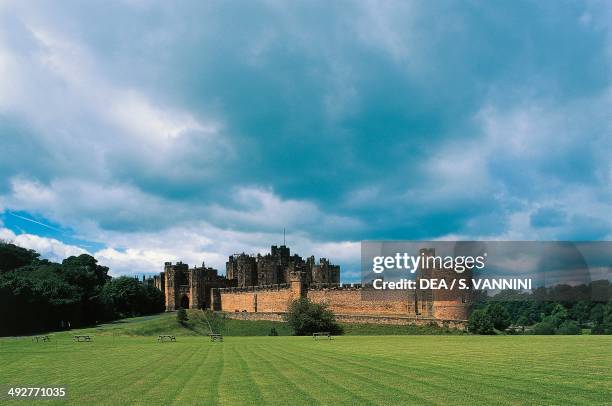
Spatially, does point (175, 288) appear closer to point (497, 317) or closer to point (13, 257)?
point (13, 257)

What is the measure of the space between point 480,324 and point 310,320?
14.3 meters

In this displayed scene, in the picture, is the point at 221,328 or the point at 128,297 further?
the point at 128,297

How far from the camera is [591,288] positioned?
76.4 metres

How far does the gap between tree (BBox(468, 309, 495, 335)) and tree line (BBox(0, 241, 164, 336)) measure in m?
37.2

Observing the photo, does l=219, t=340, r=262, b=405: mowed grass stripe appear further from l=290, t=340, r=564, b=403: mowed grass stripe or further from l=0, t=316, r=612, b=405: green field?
l=290, t=340, r=564, b=403: mowed grass stripe

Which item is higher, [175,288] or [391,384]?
[175,288]

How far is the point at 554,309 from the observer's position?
233ft

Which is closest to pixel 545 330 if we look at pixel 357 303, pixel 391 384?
pixel 357 303

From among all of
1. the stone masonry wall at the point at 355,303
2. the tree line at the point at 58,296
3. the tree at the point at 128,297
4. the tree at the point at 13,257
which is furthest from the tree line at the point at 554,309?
the tree at the point at 13,257

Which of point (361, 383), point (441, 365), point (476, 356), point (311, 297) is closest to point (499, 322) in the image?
point (311, 297)

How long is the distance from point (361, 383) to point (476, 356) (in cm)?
827

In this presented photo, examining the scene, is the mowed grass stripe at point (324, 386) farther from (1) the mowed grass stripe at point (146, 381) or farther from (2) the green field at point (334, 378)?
(1) the mowed grass stripe at point (146, 381)

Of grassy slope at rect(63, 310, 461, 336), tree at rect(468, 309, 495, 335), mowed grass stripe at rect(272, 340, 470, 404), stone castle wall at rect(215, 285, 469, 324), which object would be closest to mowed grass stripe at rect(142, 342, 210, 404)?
mowed grass stripe at rect(272, 340, 470, 404)

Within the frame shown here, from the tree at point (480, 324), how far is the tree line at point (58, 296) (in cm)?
3718
